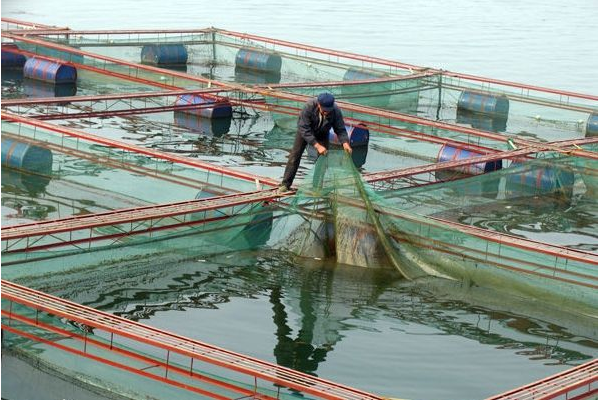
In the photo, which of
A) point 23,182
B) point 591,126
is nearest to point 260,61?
point 591,126

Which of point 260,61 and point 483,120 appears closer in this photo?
point 483,120

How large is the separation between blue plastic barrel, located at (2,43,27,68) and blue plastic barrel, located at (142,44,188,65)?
302 centimetres

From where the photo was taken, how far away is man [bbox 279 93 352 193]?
42.8ft

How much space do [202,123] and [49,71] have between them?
459cm

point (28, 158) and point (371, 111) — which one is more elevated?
point (371, 111)

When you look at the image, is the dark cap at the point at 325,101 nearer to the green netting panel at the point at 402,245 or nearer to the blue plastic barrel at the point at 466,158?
the green netting panel at the point at 402,245

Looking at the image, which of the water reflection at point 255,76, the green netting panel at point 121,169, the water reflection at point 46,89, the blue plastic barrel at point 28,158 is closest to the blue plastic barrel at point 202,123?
the water reflection at point 46,89

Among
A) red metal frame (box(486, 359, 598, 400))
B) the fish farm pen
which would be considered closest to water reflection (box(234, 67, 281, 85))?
the fish farm pen

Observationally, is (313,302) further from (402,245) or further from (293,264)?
(402,245)

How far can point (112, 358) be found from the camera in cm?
912

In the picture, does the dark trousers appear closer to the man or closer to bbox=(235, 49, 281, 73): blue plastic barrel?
the man

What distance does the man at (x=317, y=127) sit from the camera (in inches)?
513

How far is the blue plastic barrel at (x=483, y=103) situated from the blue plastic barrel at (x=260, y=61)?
16.1 ft

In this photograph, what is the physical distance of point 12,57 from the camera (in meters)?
24.8
